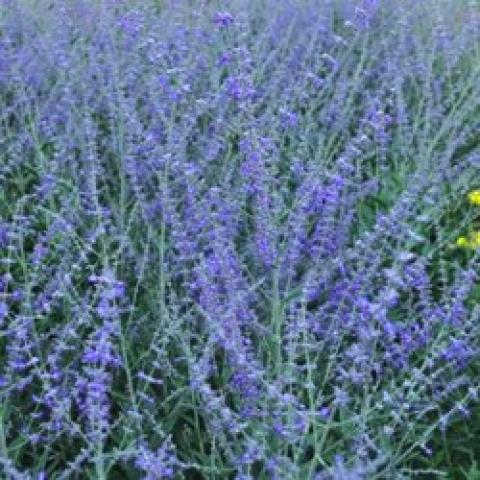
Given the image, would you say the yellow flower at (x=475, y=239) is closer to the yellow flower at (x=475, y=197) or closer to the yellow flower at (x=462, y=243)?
the yellow flower at (x=462, y=243)

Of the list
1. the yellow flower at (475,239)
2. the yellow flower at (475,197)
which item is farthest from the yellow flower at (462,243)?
the yellow flower at (475,197)

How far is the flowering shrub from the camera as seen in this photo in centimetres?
233

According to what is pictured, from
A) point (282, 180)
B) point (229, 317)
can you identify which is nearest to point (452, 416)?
point (229, 317)

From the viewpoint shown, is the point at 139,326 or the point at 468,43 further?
the point at 468,43

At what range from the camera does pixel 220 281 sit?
8.93ft

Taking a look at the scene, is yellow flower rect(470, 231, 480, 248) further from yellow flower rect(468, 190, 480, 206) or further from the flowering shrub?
yellow flower rect(468, 190, 480, 206)

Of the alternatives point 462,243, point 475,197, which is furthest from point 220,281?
point 475,197

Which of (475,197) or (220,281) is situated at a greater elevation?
(475,197)

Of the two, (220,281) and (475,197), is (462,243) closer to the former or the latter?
(475,197)

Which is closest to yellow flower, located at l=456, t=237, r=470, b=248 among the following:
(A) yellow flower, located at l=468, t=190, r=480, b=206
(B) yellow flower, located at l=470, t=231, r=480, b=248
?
(B) yellow flower, located at l=470, t=231, r=480, b=248

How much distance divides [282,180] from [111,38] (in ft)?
2.71

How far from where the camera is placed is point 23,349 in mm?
2326

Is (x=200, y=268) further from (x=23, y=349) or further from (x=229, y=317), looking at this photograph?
(x=23, y=349)

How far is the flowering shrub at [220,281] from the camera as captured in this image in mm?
2330
